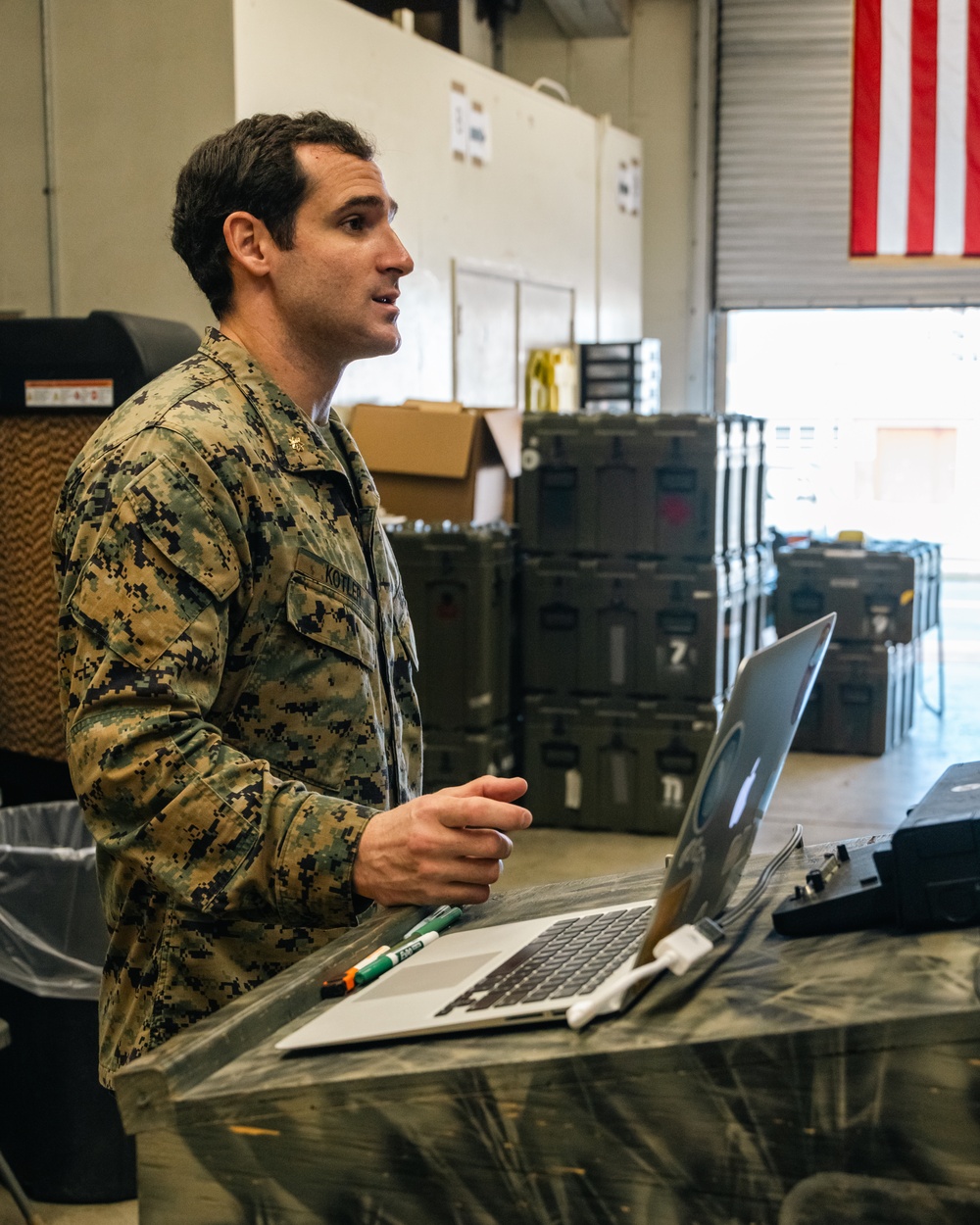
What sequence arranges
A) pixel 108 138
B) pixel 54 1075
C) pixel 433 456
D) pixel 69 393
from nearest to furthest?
pixel 54 1075
pixel 69 393
pixel 108 138
pixel 433 456

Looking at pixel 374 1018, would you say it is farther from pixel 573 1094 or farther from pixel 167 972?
pixel 167 972

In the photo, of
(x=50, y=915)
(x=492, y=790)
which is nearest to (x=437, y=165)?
(x=50, y=915)

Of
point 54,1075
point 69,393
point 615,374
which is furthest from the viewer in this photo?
point 615,374

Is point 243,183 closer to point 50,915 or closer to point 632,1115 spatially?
point 632,1115

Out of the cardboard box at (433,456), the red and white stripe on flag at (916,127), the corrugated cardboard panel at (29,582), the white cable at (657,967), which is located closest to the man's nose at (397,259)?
the white cable at (657,967)

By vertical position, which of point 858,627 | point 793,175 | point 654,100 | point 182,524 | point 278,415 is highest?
point 654,100

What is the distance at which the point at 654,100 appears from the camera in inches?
395

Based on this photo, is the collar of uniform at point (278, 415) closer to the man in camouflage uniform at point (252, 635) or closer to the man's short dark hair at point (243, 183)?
the man in camouflage uniform at point (252, 635)

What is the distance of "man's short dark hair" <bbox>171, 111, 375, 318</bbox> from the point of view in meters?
1.60

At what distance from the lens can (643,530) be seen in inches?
208

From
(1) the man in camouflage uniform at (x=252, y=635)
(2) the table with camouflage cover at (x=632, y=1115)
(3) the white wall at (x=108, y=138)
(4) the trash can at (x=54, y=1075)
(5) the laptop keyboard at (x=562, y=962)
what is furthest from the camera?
(3) the white wall at (x=108, y=138)

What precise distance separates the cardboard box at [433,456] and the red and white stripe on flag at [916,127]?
15.0 feet

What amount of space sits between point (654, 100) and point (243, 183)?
909cm

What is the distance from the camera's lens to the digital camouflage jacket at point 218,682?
1.27 metres
